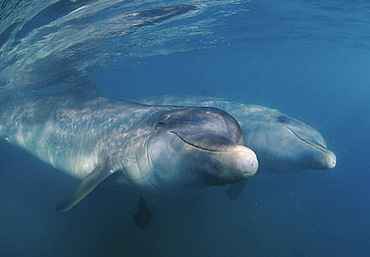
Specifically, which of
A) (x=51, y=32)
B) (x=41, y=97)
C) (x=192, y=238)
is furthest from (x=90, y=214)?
(x=51, y=32)

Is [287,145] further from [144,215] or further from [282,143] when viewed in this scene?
[144,215]

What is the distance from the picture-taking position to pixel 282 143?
243 inches

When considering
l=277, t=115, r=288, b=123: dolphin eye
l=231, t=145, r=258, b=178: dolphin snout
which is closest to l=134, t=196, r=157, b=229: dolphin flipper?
l=231, t=145, r=258, b=178: dolphin snout

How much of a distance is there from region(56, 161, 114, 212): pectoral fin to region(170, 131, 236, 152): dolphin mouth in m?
1.95

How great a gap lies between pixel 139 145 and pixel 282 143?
373 centimetres

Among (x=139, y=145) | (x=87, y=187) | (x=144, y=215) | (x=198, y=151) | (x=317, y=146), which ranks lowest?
(x=144, y=215)

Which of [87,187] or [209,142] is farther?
[87,187]

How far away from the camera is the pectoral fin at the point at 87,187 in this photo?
13.8 ft

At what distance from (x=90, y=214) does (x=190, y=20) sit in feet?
38.1

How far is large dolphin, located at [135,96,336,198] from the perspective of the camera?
5.65m

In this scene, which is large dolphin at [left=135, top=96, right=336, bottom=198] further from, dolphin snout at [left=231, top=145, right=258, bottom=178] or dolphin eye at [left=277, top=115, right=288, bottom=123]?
dolphin snout at [left=231, top=145, right=258, bottom=178]

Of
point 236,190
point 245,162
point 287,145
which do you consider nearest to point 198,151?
point 245,162

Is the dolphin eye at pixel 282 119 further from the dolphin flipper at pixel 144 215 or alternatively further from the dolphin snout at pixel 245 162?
the dolphin snout at pixel 245 162

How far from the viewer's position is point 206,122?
327cm
